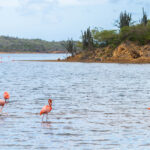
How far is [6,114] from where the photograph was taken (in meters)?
15.7

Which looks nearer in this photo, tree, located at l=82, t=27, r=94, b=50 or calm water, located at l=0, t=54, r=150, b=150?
calm water, located at l=0, t=54, r=150, b=150

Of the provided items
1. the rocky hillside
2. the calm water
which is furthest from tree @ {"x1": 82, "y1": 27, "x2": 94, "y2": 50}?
the calm water

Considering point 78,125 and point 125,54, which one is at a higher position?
point 125,54

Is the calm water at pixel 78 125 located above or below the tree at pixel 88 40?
below

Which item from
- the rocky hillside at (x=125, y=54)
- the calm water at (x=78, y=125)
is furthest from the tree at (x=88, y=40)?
the calm water at (x=78, y=125)

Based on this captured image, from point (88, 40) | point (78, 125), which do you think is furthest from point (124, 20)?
point (78, 125)

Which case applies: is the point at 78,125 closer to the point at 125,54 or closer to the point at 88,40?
the point at 125,54

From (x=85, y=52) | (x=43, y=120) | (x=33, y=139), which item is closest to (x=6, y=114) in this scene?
(x=43, y=120)

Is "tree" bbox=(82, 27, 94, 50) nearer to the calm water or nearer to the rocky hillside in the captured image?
the rocky hillside

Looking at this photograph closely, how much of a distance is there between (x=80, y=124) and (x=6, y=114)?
3.59 m

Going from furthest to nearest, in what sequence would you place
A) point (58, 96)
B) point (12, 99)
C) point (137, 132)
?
point (58, 96)
point (12, 99)
point (137, 132)

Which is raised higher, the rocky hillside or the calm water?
the rocky hillside

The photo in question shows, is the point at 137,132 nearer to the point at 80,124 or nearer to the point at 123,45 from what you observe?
the point at 80,124

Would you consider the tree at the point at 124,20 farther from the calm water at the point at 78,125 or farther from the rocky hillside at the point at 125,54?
the calm water at the point at 78,125
